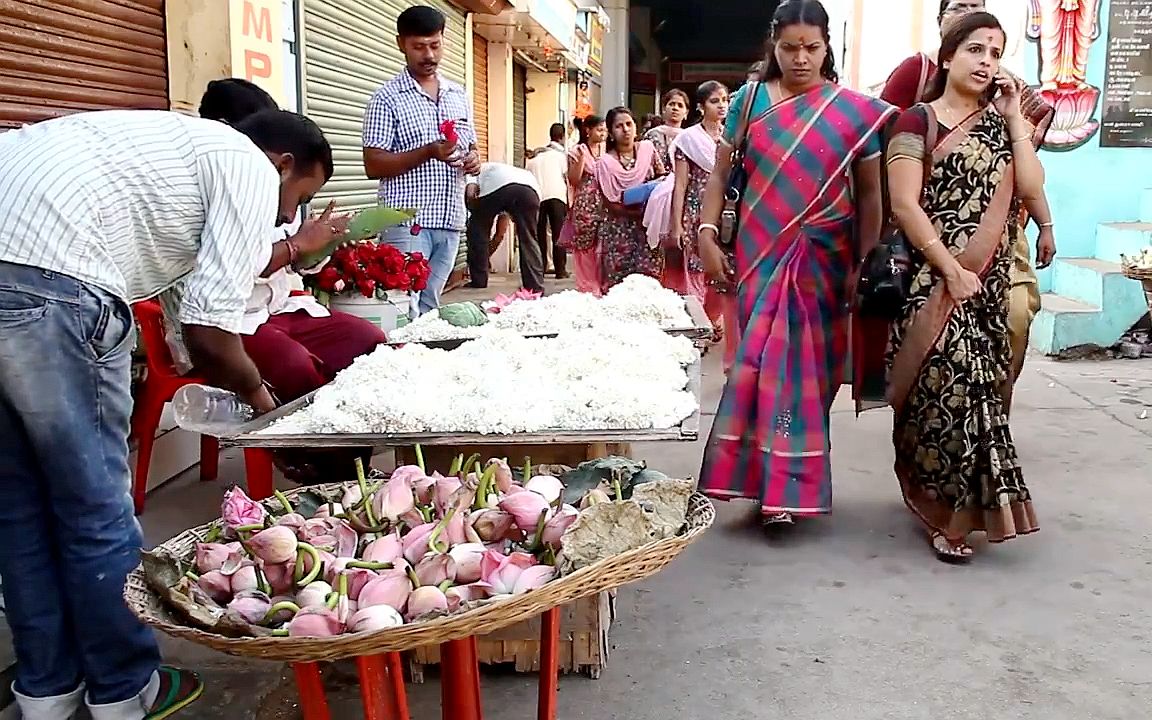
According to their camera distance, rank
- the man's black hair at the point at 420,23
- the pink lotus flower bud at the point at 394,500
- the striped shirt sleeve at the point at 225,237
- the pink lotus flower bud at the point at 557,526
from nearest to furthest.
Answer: the pink lotus flower bud at the point at 557,526, the pink lotus flower bud at the point at 394,500, the striped shirt sleeve at the point at 225,237, the man's black hair at the point at 420,23

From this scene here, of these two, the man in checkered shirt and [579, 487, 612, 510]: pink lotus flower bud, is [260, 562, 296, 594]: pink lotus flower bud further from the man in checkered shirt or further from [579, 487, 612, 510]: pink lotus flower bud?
the man in checkered shirt

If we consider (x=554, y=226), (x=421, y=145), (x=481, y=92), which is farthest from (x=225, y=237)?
(x=481, y=92)

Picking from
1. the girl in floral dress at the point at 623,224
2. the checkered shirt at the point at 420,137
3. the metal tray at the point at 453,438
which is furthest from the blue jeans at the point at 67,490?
the girl in floral dress at the point at 623,224

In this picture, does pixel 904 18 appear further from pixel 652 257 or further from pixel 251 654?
pixel 251 654

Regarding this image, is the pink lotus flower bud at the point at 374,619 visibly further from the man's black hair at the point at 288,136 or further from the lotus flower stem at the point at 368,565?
the man's black hair at the point at 288,136

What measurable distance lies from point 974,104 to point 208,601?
9.52 ft

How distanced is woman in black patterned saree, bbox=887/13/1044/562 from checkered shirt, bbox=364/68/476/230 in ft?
8.03

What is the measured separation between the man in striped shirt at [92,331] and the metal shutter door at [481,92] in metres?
10.0

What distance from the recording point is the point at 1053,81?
7.94 metres

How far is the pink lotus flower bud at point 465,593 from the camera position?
1575mm

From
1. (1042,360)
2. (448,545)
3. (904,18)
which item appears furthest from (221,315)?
(904,18)

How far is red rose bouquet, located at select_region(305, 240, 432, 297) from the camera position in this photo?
14.0 feet

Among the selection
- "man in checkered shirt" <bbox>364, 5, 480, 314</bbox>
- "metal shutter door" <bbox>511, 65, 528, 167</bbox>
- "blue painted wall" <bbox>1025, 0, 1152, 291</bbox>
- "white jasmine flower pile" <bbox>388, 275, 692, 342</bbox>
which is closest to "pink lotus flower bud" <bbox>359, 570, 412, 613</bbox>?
"white jasmine flower pile" <bbox>388, 275, 692, 342</bbox>

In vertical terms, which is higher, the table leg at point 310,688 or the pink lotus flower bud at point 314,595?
the pink lotus flower bud at point 314,595
